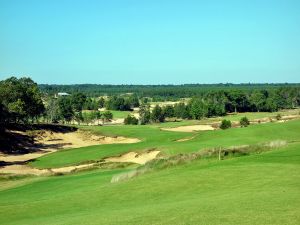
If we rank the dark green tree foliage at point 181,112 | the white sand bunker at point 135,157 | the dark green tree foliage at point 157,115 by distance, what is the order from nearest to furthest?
the white sand bunker at point 135,157
the dark green tree foliage at point 157,115
the dark green tree foliage at point 181,112

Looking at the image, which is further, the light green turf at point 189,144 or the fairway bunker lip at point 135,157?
the light green turf at point 189,144

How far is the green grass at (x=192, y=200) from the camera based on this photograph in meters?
14.7

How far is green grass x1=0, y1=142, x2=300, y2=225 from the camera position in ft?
48.2

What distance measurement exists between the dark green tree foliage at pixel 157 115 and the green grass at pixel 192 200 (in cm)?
11806

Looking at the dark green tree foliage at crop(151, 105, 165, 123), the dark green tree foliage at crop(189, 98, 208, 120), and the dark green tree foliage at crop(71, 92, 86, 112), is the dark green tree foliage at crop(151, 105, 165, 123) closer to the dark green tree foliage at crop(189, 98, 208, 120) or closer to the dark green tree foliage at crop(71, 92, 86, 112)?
the dark green tree foliage at crop(189, 98, 208, 120)

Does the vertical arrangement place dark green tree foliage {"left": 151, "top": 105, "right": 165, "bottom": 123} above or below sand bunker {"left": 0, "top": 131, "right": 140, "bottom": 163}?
above

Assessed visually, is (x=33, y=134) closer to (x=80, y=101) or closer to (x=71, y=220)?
(x=80, y=101)

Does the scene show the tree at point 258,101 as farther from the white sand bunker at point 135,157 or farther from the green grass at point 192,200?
the green grass at point 192,200

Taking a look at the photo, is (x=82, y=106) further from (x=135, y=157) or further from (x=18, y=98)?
(x=135, y=157)

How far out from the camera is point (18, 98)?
9975 cm

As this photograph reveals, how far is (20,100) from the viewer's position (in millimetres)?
97312

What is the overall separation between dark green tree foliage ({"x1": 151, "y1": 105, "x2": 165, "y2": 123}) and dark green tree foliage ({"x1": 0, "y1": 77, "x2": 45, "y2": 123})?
4875cm

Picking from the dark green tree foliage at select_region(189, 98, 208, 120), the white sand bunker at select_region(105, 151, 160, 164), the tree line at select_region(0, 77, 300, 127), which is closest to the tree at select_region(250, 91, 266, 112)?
the tree line at select_region(0, 77, 300, 127)

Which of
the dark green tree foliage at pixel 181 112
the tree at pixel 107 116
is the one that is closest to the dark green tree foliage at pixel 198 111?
the dark green tree foliage at pixel 181 112
